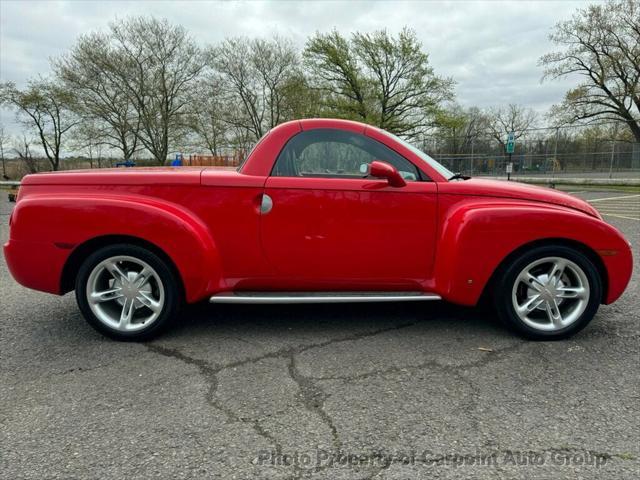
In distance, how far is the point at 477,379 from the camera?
2.50 metres

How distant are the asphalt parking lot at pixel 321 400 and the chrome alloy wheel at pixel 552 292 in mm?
189

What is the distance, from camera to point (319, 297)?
3076 millimetres

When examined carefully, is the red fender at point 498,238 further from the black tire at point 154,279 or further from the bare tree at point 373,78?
the bare tree at point 373,78

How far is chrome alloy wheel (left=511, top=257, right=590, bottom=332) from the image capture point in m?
3.03

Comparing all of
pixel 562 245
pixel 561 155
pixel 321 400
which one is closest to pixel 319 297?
pixel 321 400

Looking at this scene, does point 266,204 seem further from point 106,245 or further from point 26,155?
point 26,155

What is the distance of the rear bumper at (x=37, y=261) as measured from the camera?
9.77 ft

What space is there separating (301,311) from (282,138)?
1.51 meters

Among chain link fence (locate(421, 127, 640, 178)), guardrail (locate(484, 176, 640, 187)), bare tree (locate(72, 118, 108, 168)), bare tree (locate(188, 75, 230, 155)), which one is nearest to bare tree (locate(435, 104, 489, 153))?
chain link fence (locate(421, 127, 640, 178))

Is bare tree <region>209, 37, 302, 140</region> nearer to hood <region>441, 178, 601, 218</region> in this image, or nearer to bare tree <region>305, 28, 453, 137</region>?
bare tree <region>305, 28, 453, 137</region>

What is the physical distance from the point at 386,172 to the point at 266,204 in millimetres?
885

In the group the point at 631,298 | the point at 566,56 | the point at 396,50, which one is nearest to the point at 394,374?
the point at 631,298

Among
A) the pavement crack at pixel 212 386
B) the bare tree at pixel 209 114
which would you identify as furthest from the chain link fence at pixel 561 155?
the pavement crack at pixel 212 386

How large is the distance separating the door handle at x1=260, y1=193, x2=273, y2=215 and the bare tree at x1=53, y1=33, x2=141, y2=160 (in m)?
28.1
